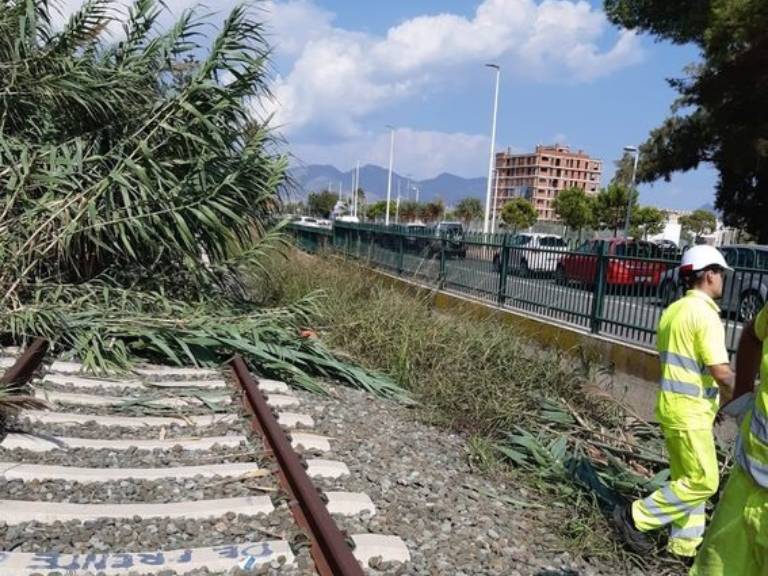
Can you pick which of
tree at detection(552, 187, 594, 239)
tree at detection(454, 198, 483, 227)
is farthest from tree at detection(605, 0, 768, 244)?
tree at detection(454, 198, 483, 227)

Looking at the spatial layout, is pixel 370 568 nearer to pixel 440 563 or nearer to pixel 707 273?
pixel 440 563

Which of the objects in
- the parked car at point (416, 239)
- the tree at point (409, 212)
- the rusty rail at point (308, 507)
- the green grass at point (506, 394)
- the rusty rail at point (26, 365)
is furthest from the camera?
the tree at point (409, 212)

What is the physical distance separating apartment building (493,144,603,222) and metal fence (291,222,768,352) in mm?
164866

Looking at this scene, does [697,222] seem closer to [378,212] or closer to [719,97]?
[378,212]

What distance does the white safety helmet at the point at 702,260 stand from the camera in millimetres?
4083

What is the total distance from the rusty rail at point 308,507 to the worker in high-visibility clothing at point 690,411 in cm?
186

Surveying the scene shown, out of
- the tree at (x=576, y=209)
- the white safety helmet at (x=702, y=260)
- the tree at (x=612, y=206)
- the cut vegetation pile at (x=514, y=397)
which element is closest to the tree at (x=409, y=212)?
the tree at (x=576, y=209)

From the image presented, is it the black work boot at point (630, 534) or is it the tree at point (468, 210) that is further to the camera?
the tree at point (468, 210)

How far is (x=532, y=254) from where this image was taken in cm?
1058

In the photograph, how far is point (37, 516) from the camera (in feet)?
11.9

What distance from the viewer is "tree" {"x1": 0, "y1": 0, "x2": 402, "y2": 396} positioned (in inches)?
280

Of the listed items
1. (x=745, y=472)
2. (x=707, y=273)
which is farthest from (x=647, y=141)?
(x=745, y=472)

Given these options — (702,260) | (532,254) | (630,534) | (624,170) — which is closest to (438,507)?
(630,534)

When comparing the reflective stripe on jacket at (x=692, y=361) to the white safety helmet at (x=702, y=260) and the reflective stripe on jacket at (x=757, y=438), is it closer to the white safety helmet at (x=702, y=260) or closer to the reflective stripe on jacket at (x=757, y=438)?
the white safety helmet at (x=702, y=260)
